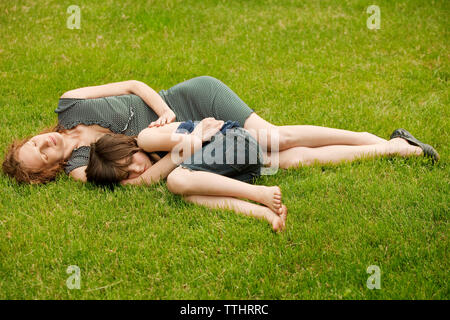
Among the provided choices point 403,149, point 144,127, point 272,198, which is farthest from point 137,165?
point 403,149

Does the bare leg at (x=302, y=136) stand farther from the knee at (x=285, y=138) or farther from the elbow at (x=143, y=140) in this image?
the elbow at (x=143, y=140)

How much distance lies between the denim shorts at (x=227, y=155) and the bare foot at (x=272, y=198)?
38 cm

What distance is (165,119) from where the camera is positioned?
4215 mm

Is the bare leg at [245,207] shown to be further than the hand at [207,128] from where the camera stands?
No

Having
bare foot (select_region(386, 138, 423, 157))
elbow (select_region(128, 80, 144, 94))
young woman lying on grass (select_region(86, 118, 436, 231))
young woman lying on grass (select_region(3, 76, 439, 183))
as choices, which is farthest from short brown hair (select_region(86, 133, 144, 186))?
bare foot (select_region(386, 138, 423, 157))

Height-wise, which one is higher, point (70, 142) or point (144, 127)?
point (144, 127)

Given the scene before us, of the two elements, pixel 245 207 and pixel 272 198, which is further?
pixel 245 207

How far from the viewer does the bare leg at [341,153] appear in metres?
4.27

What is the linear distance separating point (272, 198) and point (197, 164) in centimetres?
70

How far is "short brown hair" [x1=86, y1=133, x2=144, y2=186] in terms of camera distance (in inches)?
152

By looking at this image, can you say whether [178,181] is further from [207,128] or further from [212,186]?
[207,128]

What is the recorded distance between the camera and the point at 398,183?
391cm

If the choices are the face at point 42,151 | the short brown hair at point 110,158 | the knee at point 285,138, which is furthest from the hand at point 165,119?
the knee at point 285,138

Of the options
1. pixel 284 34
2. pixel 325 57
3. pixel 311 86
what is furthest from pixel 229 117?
pixel 284 34
